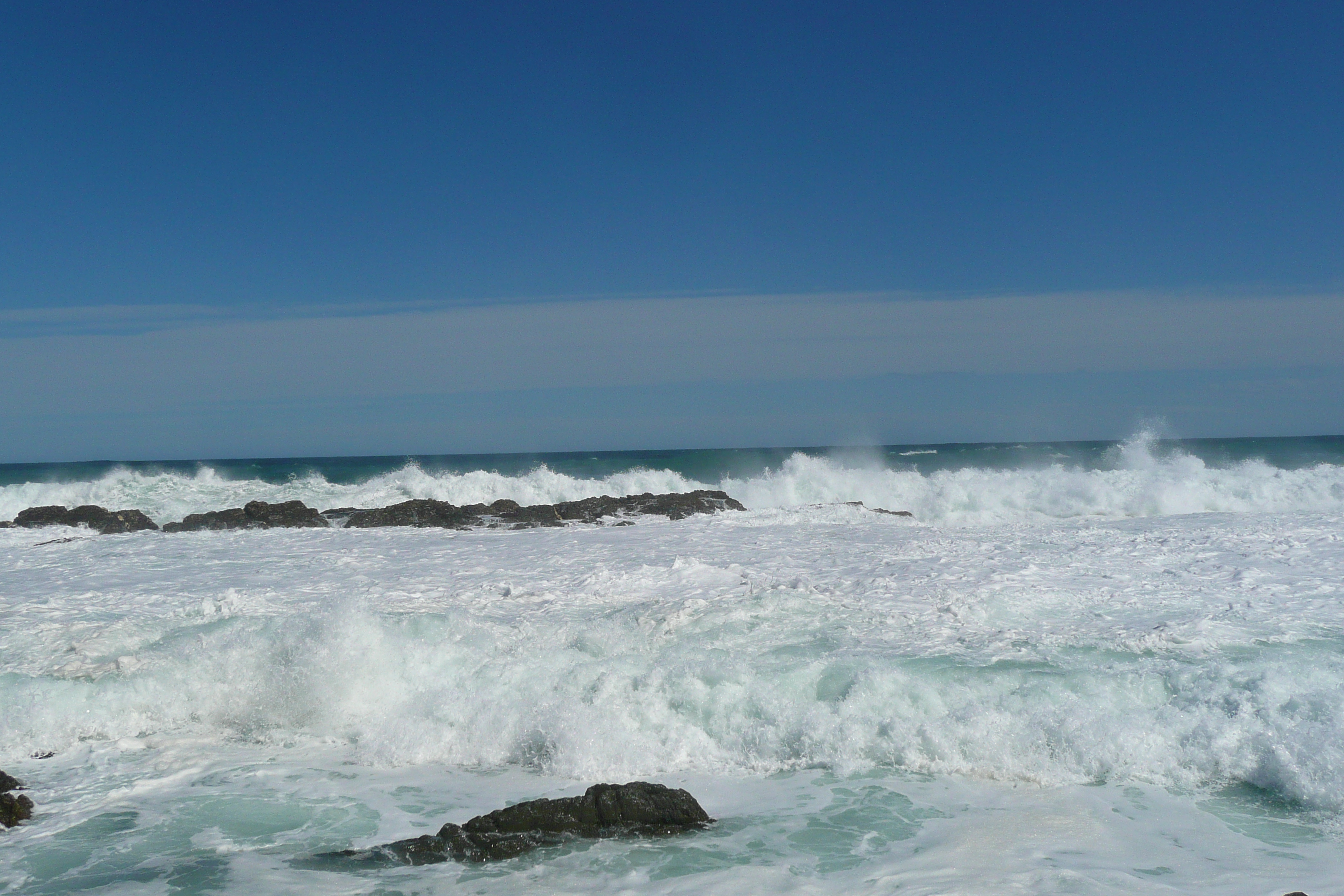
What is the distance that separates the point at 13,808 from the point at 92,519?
14104 mm

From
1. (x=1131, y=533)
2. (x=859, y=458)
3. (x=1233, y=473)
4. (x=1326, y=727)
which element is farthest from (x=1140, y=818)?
(x=859, y=458)

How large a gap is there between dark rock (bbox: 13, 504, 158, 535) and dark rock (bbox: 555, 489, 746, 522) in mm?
8273

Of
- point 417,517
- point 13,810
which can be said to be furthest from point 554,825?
point 417,517

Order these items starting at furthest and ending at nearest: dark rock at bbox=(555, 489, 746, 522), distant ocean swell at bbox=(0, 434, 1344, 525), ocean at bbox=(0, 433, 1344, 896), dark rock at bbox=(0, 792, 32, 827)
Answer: distant ocean swell at bbox=(0, 434, 1344, 525) → dark rock at bbox=(555, 489, 746, 522) → dark rock at bbox=(0, 792, 32, 827) → ocean at bbox=(0, 433, 1344, 896)

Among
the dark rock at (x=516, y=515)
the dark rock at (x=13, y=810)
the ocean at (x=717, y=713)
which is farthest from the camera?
the dark rock at (x=516, y=515)

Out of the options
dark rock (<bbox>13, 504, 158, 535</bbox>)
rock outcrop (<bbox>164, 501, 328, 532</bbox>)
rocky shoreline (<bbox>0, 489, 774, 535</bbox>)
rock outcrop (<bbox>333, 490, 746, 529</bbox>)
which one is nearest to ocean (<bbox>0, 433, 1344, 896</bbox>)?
rock outcrop (<bbox>164, 501, 328, 532</bbox>)

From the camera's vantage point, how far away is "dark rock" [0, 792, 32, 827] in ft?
17.8

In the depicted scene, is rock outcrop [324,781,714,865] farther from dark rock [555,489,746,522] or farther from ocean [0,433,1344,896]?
dark rock [555,489,746,522]

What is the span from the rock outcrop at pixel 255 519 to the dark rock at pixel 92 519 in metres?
0.59

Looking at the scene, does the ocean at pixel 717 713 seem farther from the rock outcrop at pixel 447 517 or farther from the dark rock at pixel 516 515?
the dark rock at pixel 516 515

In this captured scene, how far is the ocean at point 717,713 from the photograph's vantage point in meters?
4.89

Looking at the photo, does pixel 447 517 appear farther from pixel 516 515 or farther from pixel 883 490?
pixel 883 490

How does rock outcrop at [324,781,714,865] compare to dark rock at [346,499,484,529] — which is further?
dark rock at [346,499,484,529]

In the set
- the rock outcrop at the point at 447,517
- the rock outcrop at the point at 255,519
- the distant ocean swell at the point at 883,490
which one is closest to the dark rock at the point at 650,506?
the rock outcrop at the point at 447,517
